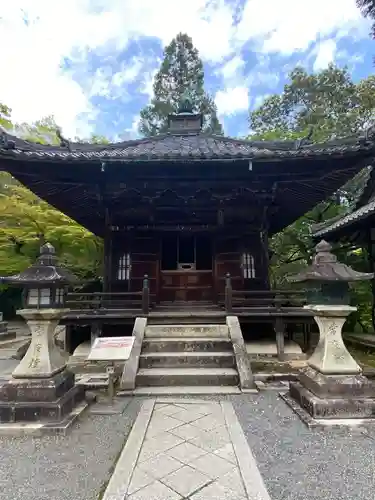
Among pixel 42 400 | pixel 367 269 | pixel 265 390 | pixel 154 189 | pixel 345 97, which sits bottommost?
pixel 265 390

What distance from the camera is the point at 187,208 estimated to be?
8469mm

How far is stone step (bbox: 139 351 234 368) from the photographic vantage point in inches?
228

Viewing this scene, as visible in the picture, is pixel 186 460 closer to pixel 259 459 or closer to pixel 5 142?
pixel 259 459

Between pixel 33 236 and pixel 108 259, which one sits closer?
pixel 108 259

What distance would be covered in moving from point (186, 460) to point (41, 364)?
7.84ft

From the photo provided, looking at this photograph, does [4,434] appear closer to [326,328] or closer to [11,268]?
[326,328]

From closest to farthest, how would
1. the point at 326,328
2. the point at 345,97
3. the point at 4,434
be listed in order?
1. the point at 4,434
2. the point at 326,328
3. the point at 345,97

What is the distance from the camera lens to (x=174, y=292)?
29.4 ft

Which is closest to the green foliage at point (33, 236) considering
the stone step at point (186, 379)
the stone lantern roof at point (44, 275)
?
the stone lantern roof at point (44, 275)

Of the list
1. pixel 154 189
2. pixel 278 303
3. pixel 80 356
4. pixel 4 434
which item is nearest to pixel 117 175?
pixel 154 189

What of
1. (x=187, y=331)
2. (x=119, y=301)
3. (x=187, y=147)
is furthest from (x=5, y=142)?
(x=187, y=331)

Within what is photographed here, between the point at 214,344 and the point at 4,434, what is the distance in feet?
12.2

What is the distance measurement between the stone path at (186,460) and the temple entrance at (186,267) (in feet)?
15.5

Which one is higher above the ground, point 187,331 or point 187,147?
point 187,147
